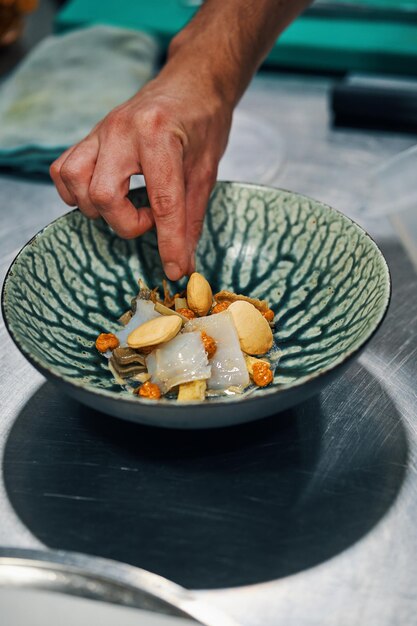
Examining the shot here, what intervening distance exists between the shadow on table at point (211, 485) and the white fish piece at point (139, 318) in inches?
3.5

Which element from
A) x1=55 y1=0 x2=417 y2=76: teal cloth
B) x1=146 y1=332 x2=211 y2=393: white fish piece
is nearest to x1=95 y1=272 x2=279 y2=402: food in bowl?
x1=146 y1=332 x2=211 y2=393: white fish piece

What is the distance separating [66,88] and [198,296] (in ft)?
2.61

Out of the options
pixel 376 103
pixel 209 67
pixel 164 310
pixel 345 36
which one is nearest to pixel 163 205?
pixel 164 310

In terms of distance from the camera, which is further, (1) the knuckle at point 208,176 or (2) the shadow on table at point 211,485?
(1) the knuckle at point 208,176

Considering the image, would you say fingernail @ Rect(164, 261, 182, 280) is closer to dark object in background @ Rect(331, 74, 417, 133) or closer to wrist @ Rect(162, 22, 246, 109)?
wrist @ Rect(162, 22, 246, 109)

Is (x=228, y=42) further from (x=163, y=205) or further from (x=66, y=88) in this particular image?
(x=66, y=88)

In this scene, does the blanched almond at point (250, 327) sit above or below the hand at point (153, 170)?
below

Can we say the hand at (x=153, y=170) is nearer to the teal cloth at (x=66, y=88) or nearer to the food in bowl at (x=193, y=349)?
the food in bowl at (x=193, y=349)

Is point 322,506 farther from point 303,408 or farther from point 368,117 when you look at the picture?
point 368,117

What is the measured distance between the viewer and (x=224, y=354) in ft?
2.67

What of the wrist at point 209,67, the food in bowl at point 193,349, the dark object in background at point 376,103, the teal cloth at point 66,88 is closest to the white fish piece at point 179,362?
the food in bowl at point 193,349

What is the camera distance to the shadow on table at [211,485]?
2.27ft

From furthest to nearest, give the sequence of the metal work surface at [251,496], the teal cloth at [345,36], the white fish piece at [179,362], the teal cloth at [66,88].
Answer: the teal cloth at [345,36], the teal cloth at [66,88], the white fish piece at [179,362], the metal work surface at [251,496]

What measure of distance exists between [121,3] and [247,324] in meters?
1.26
